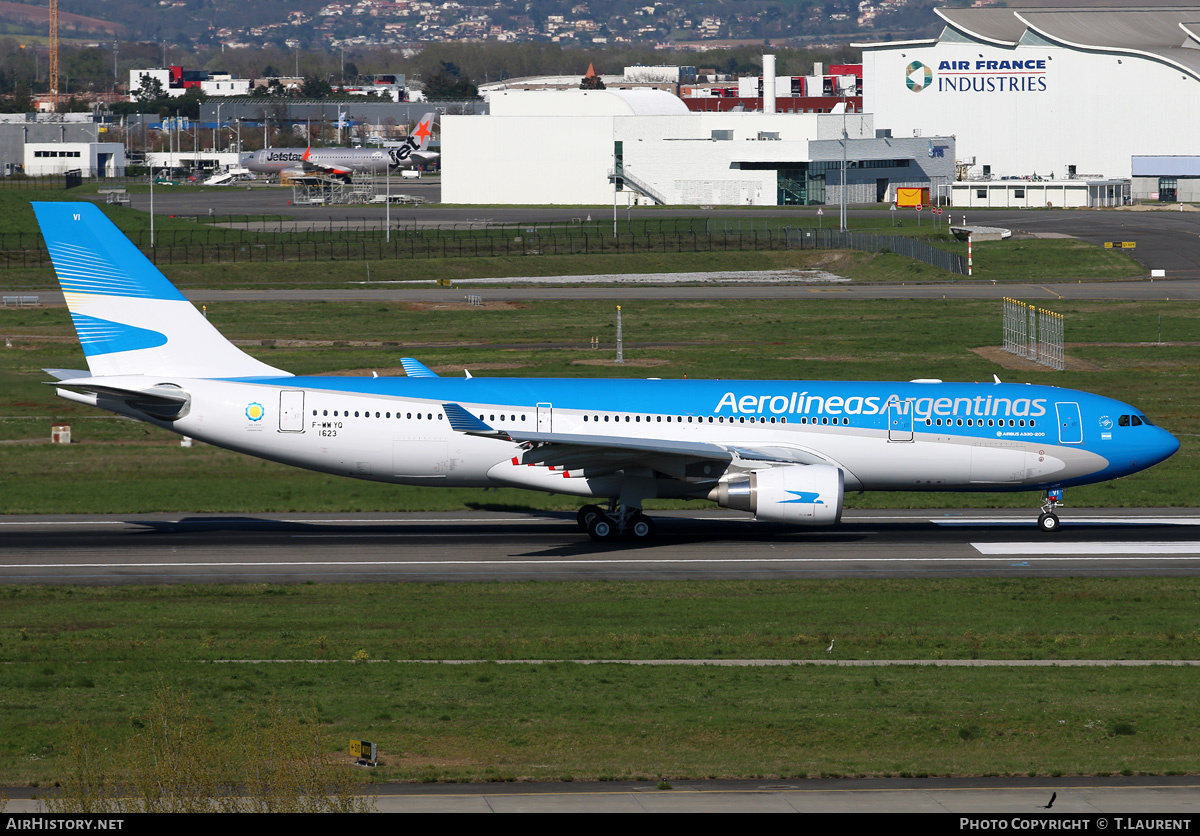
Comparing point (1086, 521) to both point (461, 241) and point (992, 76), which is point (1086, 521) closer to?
point (461, 241)

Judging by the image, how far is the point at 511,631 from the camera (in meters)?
29.6

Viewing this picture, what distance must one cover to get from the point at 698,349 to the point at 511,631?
145 feet

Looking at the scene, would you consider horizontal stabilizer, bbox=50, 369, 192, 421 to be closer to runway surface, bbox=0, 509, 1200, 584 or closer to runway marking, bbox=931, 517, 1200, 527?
runway surface, bbox=0, 509, 1200, 584

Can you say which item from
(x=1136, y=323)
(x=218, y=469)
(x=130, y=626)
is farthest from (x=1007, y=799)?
(x=1136, y=323)

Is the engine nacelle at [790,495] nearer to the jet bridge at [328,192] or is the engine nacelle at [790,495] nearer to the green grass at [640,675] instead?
the green grass at [640,675]

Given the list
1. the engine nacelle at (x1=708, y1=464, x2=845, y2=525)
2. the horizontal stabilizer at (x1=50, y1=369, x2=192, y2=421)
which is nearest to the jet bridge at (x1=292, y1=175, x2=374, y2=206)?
the horizontal stabilizer at (x1=50, y1=369, x2=192, y2=421)

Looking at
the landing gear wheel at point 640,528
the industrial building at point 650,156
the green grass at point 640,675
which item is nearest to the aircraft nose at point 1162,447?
the green grass at point 640,675

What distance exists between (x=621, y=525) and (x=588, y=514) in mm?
1242

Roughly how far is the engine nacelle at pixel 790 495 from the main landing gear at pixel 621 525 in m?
3.29

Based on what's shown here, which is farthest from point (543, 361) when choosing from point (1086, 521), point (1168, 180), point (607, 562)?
point (1168, 180)

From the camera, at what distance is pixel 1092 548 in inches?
1528

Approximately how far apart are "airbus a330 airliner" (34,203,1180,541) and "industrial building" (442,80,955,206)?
13383 cm

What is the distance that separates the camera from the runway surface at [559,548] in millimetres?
35781

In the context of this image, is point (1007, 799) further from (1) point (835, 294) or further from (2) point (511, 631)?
(1) point (835, 294)
